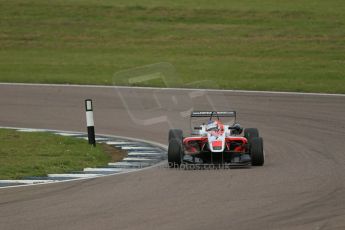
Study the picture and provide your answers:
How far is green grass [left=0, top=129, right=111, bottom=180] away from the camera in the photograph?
1454 cm

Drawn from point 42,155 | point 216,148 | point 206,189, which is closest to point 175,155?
point 216,148

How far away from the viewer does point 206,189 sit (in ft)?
41.1

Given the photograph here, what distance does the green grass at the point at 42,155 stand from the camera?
1454 cm

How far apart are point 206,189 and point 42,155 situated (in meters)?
4.40

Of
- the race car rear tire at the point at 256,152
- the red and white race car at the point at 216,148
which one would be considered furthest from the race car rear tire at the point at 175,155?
the race car rear tire at the point at 256,152

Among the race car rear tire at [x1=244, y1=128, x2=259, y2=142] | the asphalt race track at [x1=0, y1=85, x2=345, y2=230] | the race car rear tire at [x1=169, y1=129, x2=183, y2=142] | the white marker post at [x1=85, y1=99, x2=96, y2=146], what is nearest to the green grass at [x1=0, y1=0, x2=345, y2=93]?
the asphalt race track at [x1=0, y1=85, x2=345, y2=230]

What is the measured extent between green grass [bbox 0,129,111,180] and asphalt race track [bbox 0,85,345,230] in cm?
127

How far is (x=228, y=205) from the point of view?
11281 mm

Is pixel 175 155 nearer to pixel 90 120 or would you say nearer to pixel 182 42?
pixel 90 120

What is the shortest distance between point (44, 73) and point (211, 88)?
622 centimetres

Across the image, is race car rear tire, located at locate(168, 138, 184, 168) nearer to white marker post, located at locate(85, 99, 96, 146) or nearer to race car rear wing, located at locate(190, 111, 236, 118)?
race car rear wing, located at locate(190, 111, 236, 118)

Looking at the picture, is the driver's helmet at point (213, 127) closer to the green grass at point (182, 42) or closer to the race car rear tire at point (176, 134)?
the race car rear tire at point (176, 134)

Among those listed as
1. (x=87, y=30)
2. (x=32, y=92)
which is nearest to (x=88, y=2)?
(x=87, y=30)

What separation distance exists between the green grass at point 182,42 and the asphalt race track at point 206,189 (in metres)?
6.17
